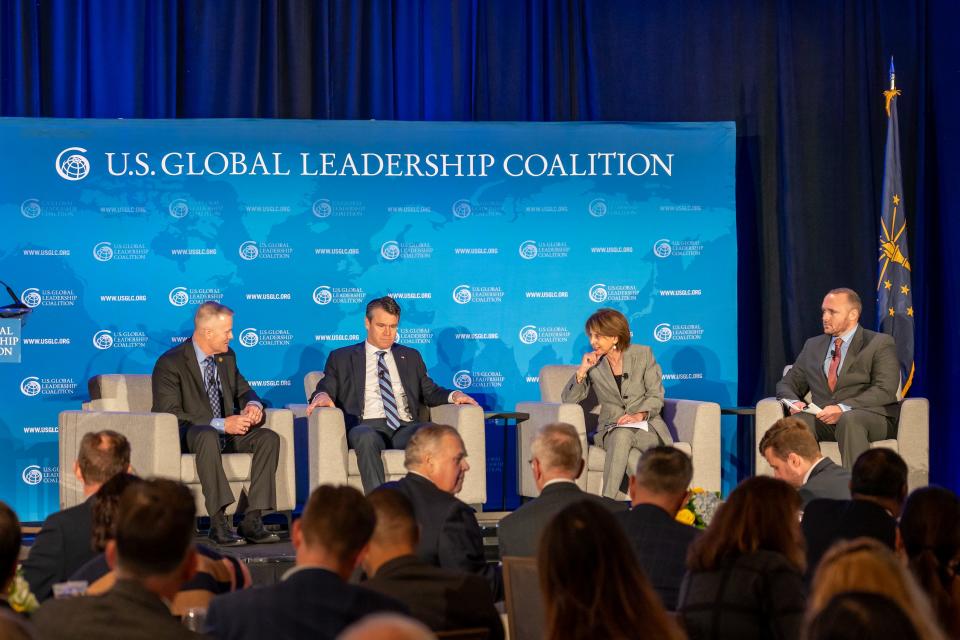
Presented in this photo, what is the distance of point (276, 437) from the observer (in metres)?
6.30

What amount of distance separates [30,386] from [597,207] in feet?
11.5

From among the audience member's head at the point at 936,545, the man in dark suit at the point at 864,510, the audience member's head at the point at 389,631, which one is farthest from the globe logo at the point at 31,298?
the audience member's head at the point at 389,631

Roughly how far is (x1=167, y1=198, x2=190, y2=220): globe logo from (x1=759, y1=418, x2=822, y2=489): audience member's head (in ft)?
13.1

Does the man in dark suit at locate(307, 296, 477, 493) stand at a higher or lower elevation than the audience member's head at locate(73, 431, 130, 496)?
higher

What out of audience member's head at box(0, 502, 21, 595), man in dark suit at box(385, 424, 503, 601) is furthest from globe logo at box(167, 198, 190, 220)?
audience member's head at box(0, 502, 21, 595)

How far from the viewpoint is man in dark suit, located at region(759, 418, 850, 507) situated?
4.41 m

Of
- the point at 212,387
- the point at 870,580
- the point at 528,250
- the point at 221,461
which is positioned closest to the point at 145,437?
the point at 221,461

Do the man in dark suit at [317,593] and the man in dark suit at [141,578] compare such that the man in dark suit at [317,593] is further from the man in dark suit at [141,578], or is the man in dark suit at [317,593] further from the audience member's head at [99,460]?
the audience member's head at [99,460]

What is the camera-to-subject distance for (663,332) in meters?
7.66

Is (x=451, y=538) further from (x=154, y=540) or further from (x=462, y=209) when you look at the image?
(x=462, y=209)

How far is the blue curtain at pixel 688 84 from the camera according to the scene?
768 centimetres

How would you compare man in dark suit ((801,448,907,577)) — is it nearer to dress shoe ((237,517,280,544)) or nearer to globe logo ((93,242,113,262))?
dress shoe ((237,517,280,544))

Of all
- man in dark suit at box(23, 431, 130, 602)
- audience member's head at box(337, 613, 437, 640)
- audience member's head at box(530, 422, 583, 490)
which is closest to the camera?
audience member's head at box(337, 613, 437, 640)

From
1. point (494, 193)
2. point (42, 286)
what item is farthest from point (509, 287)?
point (42, 286)
